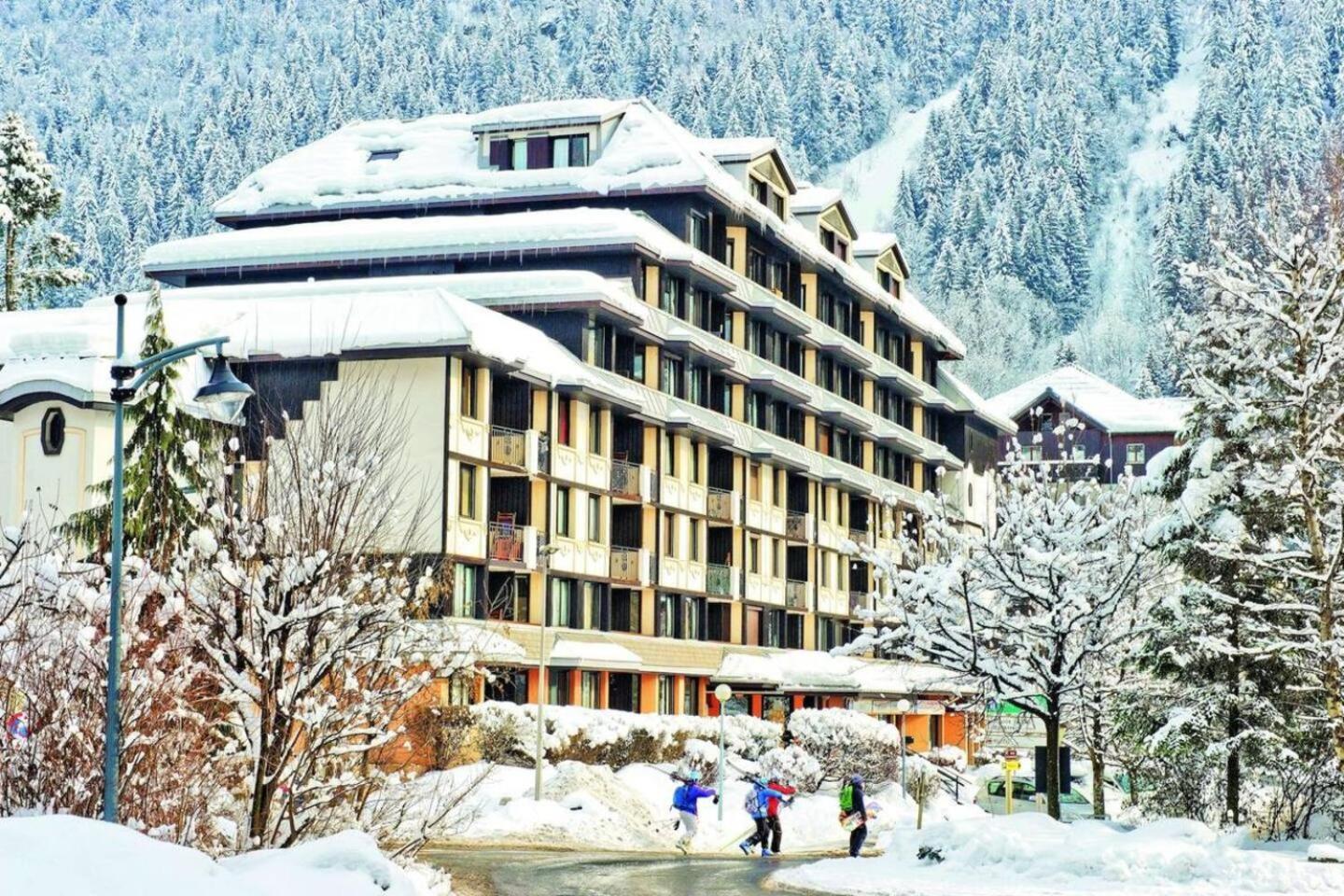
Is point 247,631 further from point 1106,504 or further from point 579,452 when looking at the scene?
point 579,452

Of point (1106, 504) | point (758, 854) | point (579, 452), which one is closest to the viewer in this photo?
point (758, 854)

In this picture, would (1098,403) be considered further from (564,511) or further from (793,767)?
(793,767)

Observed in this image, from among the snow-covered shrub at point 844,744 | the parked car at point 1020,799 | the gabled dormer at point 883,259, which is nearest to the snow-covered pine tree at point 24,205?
the gabled dormer at point 883,259

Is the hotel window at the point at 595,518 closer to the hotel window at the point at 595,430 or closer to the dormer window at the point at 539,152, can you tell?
the hotel window at the point at 595,430

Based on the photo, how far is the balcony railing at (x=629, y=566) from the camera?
6388 cm

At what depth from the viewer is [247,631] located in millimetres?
23344

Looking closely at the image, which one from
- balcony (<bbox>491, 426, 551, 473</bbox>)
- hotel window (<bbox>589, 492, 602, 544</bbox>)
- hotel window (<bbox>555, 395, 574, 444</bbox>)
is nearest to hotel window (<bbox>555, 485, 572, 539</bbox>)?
hotel window (<bbox>555, 395, 574, 444</bbox>)

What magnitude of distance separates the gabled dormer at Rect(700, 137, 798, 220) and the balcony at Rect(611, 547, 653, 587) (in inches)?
674

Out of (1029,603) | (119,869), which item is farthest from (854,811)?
(119,869)

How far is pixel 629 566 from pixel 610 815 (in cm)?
2022

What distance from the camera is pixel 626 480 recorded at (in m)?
64.4

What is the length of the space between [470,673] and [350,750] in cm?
A: 217

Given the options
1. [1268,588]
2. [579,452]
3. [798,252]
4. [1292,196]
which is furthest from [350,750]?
[798,252]

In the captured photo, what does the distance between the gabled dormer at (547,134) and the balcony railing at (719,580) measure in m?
14.2
